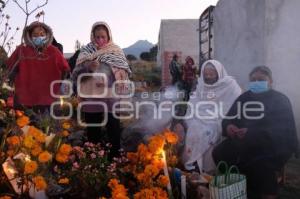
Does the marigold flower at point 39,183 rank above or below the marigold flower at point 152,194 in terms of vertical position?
above

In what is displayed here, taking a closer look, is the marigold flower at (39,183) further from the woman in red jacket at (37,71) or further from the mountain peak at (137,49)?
the mountain peak at (137,49)

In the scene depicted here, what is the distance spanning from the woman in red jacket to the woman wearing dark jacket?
2049mm

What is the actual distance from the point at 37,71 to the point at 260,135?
259 centimetres

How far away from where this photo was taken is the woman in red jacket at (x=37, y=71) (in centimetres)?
522

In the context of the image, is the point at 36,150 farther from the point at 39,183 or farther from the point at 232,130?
the point at 232,130

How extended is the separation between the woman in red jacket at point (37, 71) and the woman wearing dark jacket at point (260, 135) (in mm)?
2049

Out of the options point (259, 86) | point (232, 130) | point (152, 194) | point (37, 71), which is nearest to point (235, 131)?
point (232, 130)

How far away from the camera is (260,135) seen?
455cm

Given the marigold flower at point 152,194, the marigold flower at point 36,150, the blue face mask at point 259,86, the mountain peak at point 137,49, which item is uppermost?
the mountain peak at point 137,49

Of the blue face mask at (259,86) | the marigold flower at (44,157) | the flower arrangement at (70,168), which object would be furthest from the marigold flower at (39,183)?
the blue face mask at (259,86)

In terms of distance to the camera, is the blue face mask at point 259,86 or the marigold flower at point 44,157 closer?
the marigold flower at point 44,157

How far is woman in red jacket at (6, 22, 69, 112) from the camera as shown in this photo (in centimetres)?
522

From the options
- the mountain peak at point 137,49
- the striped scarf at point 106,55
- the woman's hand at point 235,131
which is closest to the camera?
the woman's hand at point 235,131

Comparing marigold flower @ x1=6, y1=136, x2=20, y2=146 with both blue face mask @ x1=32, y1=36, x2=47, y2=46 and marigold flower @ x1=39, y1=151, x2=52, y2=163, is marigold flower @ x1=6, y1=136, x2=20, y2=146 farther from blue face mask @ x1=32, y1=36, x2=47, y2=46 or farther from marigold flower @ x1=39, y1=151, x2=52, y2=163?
blue face mask @ x1=32, y1=36, x2=47, y2=46
